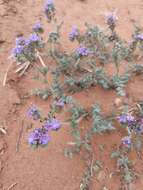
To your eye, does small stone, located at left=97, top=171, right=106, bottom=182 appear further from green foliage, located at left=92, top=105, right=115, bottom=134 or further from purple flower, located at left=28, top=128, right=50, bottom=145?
purple flower, located at left=28, top=128, right=50, bottom=145

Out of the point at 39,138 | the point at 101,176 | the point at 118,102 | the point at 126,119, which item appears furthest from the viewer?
the point at 118,102

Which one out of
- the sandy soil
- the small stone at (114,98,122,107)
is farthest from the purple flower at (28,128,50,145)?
the small stone at (114,98,122,107)

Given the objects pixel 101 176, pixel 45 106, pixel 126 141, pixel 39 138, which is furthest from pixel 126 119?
pixel 45 106

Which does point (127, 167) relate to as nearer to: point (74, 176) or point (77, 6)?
point (74, 176)

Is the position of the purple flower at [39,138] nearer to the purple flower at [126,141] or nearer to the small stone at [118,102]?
the purple flower at [126,141]

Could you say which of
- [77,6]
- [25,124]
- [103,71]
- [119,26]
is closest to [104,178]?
[25,124]

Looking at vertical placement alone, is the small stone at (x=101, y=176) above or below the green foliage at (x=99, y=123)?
below

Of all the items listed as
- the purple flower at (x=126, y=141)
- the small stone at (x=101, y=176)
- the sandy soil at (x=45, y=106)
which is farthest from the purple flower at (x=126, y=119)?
the small stone at (x=101, y=176)

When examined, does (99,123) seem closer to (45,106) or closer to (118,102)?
(118,102)

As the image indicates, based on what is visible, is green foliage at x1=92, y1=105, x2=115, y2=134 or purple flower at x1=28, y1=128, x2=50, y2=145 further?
green foliage at x1=92, y1=105, x2=115, y2=134
